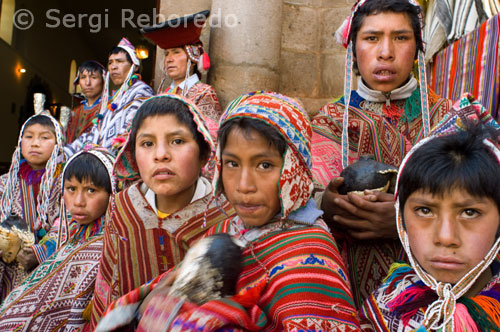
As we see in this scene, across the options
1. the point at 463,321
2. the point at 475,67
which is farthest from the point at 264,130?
the point at 475,67

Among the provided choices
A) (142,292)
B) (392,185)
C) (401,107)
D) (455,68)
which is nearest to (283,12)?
(455,68)

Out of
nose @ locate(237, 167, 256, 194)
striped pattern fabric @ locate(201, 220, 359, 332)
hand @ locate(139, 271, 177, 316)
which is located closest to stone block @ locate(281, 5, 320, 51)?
nose @ locate(237, 167, 256, 194)

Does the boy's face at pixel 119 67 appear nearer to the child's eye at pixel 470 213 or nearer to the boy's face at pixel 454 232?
the boy's face at pixel 454 232

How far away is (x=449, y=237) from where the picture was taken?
1.58m

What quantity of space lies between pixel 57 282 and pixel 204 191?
114 centimetres

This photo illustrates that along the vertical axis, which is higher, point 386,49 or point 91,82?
point 91,82

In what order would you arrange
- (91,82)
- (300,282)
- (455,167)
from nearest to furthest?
(455,167)
(300,282)
(91,82)

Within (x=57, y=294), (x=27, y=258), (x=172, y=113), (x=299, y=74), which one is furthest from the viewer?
(x=299, y=74)

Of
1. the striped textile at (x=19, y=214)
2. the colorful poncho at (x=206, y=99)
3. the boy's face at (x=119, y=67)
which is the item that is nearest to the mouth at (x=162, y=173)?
the striped textile at (x=19, y=214)

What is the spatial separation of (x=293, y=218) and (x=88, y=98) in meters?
5.47

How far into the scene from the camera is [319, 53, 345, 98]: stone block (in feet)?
16.5

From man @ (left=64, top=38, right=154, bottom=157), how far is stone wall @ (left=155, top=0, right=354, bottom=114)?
0.87 meters

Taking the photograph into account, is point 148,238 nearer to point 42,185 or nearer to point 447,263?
point 447,263

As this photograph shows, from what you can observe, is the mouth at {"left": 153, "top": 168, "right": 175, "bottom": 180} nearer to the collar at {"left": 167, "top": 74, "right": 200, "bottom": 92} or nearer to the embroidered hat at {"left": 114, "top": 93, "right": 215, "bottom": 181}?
the embroidered hat at {"left": 114, "top": 93, "right": 215, "bottom": 181}
